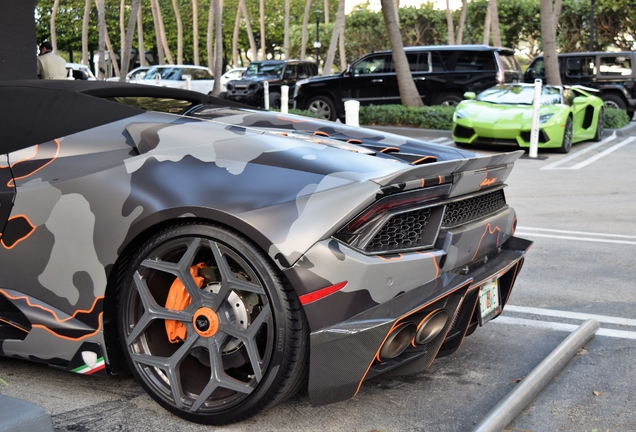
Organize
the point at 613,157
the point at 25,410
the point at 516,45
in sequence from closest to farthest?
the point at 25,410 → the point at 613,157 → the point at 516,45

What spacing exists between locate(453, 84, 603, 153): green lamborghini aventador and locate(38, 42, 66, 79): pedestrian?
7.09 m

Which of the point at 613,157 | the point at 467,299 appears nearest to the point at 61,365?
the point at 467,299

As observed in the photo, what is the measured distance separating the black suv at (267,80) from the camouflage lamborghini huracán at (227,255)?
23.1 metres

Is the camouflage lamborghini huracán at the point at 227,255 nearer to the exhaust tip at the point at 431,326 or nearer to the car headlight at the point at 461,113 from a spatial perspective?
the exhaust tip at the point at 431,326

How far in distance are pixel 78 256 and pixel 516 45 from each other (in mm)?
50254

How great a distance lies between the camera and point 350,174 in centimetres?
306

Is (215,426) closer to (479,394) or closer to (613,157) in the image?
(479,394)

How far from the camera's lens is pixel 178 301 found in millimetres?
3320

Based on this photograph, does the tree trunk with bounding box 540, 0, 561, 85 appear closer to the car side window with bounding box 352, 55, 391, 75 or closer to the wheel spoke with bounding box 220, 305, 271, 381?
the car side window with bounding box 352, 55, 391, 75

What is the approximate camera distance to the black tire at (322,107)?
20953mm

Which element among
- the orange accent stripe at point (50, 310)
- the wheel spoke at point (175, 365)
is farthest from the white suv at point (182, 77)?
the wheel spoke at point (175, 365)

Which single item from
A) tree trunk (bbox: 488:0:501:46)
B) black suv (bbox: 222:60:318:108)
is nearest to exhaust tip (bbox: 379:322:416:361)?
black suv (bbox: 222:60:318:108)

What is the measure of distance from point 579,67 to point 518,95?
32.7ft

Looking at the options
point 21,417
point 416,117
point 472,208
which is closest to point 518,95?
point 416,117
